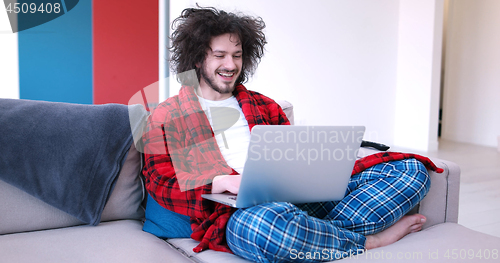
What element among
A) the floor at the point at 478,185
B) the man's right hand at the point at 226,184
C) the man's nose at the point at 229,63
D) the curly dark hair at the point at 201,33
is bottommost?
the floor at the point at 478,185

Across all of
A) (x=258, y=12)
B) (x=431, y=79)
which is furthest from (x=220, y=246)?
(x=431, y=79)

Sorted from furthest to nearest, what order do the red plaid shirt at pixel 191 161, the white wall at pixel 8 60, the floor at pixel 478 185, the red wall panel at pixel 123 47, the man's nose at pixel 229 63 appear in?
the red wall panel at pixel 123 47 → the white wall at pixel 8 60 → the floor at pixel 478 185 → the man's nose at pixel 229 63 → the red plaid shirt at pixel 191 161

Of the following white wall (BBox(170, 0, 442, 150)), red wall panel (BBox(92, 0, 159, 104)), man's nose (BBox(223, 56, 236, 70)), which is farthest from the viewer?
white wall (BBox(170, 0, 442, 150))

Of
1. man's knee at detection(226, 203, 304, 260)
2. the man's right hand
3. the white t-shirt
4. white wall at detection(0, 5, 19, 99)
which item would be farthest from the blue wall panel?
man's knee at detection(226, 203, 304, 260)

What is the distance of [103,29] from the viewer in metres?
3.21

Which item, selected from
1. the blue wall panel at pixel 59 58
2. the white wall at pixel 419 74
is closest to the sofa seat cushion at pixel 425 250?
the blue wall panel at pixel 59 58

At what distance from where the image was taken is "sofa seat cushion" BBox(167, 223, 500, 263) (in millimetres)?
1022

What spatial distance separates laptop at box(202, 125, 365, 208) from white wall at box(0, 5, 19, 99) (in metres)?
2.54

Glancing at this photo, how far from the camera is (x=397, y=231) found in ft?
4.04

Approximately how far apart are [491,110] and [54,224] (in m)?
5.25

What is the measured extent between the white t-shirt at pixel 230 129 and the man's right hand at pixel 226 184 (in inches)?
8.9

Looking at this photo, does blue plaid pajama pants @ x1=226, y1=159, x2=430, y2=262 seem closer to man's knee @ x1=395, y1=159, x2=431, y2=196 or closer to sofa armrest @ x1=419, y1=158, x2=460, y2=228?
man's knee @ x1=395, y1=159, x2=431, y2=196

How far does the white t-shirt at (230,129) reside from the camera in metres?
1.37

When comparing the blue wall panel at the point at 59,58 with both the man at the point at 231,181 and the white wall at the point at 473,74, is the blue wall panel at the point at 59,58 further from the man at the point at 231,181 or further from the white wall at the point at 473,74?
the white wall at the point at 473,74
